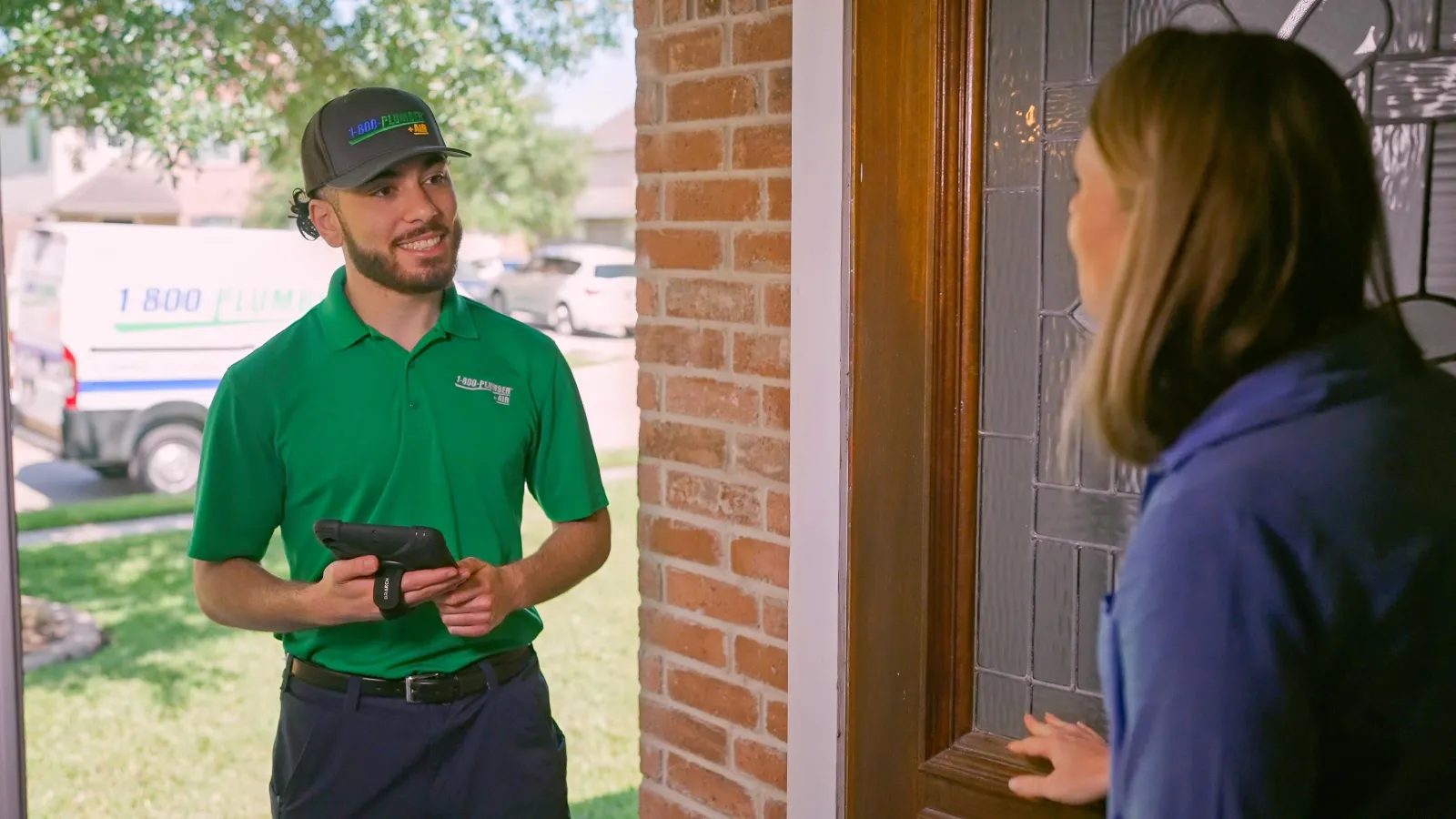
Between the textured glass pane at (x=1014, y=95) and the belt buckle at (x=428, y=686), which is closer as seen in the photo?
the textured glass pane at (x=1014, y=95)

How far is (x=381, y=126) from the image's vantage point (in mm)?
1911

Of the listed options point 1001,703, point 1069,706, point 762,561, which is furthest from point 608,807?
point 1069,706

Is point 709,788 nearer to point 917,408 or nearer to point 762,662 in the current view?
point 762,662

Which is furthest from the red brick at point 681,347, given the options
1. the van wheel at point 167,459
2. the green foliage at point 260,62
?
the van wheel at point 167,459

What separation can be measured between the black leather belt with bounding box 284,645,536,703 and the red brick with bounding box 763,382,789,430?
1.94 ft

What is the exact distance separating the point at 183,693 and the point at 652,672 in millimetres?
4667

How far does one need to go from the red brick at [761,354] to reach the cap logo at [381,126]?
2.01 feet

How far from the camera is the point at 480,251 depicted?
27.9 ft

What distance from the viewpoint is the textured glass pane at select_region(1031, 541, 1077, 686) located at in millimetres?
1645

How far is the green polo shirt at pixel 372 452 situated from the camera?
1822 millimetres

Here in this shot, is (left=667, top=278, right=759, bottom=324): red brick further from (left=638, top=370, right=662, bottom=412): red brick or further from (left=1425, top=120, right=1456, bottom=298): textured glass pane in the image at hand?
(left=1425, top=120, right=1456, bottom=298): textured glass pane

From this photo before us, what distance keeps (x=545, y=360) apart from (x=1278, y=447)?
4.53ft

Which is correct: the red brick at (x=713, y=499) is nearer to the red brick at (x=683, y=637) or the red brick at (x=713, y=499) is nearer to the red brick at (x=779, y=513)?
the red brick at (x=779, y=513)

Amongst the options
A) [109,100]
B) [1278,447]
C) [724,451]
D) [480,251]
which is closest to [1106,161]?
[1278,447]
